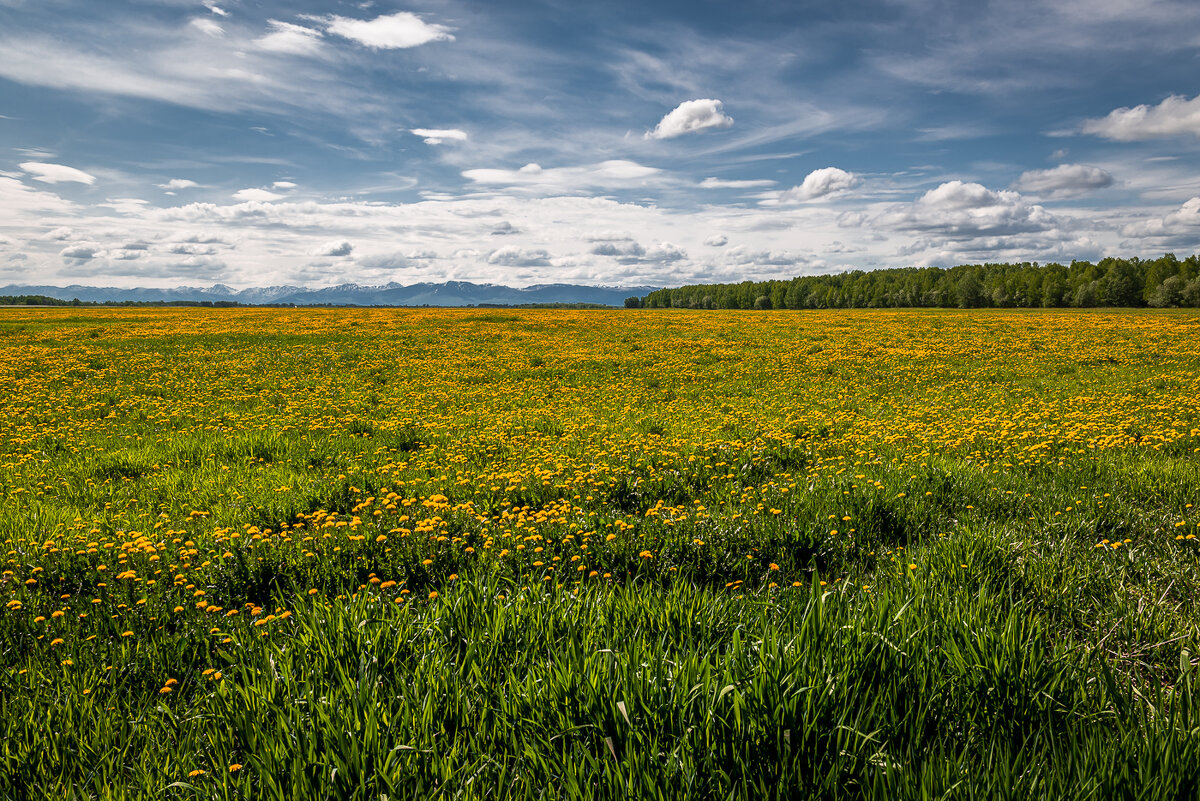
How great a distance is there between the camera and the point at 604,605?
3811 mm

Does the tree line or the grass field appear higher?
the tree line

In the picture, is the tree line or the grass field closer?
the grass field

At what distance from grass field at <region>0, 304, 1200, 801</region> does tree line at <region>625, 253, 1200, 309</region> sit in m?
114

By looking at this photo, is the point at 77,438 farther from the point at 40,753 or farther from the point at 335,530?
the point at 40,753

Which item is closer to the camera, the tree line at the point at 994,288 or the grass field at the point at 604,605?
the grass field at the point at 604,605

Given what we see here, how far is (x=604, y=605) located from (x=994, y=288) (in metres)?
135

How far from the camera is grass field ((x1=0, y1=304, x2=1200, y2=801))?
241 cm

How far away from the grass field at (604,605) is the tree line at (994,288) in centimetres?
11404

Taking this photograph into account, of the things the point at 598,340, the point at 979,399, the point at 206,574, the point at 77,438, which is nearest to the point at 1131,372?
the point at 979,399

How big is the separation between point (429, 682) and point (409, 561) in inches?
103

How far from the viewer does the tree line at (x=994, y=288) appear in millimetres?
98000

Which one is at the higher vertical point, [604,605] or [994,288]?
[994,288]

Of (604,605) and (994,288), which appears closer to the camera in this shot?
(604,605)

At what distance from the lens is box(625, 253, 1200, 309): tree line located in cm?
9800
